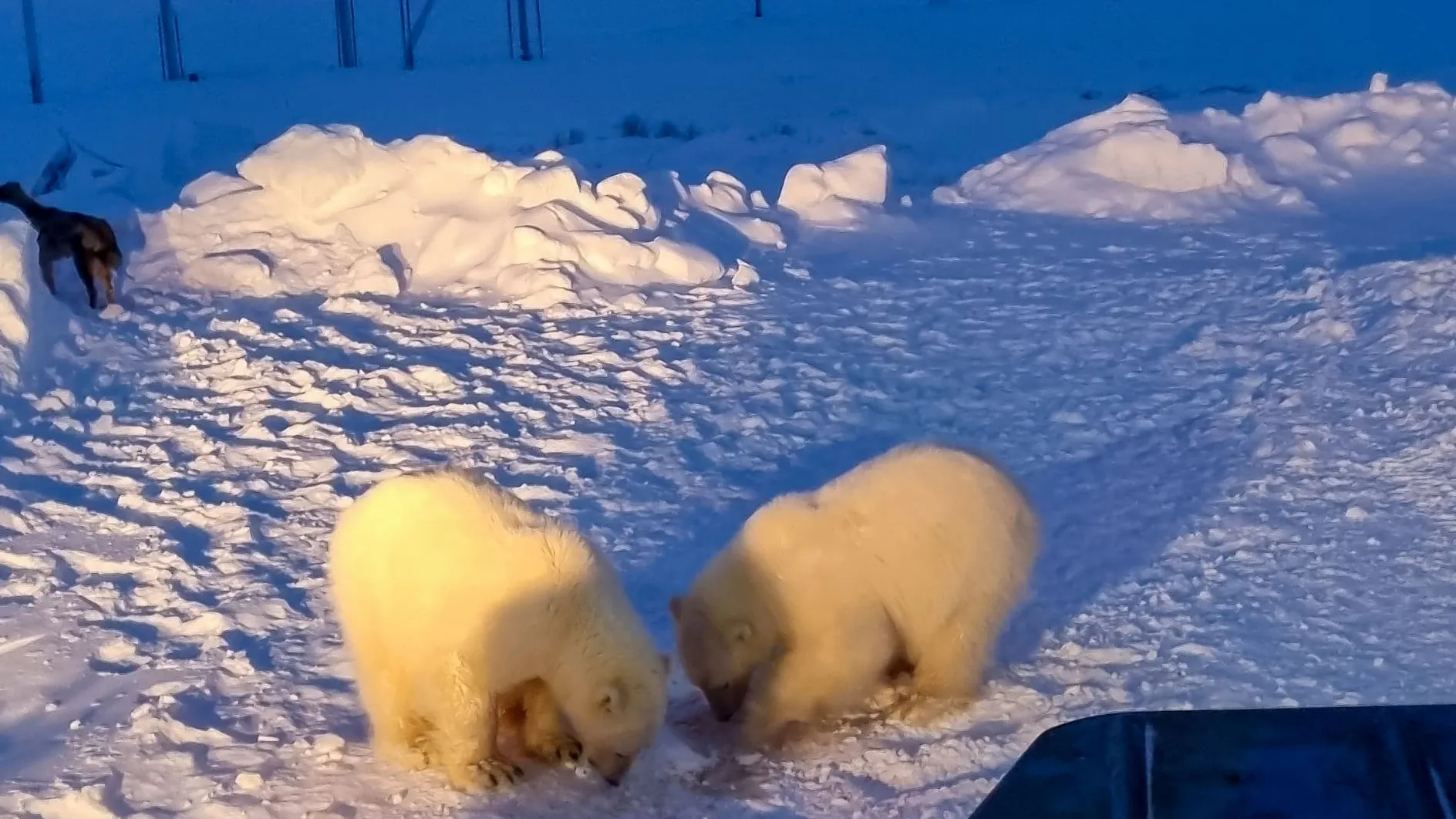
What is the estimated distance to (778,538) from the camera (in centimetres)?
404

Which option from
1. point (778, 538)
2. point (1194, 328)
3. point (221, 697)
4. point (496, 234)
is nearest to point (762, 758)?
point (778, 538)

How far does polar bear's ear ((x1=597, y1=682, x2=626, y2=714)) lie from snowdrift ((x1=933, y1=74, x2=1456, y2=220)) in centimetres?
766

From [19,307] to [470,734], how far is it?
17.7 feet

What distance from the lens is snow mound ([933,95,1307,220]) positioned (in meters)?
10.5

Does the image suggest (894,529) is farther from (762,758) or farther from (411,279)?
(411,279)

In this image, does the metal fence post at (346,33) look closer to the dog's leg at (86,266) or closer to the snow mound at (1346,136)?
the dog's leg at (86,266)

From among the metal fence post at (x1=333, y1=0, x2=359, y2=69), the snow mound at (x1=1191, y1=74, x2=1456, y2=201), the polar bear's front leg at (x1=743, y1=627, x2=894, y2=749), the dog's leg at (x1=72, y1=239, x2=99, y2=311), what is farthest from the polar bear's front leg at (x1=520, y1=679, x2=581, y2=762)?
the metal fence post at (x1=333, y1=0, x2=359, y2=69)

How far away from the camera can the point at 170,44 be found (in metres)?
19.9

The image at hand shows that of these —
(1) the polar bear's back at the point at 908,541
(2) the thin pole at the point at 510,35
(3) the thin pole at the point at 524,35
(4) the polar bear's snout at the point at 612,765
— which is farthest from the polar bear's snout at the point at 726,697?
(2) the thin pole at the point at 510,35

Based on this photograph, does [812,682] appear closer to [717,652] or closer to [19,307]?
[717,652]

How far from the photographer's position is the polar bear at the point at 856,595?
396cm

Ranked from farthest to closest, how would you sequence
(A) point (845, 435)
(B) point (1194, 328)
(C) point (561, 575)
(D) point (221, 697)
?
(B) point (1194, 328) → (A) point (845, 435) → (D) point (221, 697) → (C) point (561, 575)

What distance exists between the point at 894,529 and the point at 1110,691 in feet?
2.55

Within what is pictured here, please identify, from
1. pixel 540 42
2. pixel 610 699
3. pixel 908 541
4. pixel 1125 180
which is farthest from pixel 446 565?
pixel 540 42
